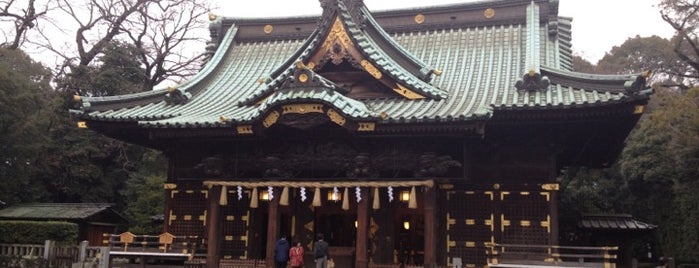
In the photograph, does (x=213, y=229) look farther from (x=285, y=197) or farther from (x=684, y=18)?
(x=684, y=18)

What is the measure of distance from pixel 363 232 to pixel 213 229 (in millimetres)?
4203

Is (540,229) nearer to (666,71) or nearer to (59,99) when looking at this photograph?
(59,99)

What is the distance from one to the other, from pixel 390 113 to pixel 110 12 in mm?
32601

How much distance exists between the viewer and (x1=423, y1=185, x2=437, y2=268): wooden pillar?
46.8 feet

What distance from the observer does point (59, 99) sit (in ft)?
112

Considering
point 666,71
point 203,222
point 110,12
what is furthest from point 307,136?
point 666,71

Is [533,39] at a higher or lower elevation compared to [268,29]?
lower

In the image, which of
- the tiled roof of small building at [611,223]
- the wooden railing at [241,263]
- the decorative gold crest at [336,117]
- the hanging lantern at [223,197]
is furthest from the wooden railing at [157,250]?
the tiled roof of small building at [611,223]

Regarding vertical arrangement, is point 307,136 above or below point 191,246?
above

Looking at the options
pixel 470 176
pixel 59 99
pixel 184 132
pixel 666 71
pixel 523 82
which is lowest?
pixel 470 176

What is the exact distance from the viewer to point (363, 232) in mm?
14680

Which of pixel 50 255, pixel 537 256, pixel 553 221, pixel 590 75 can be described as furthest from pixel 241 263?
pixel 590 75

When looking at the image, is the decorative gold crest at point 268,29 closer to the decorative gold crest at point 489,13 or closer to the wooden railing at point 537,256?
the decorative gold crest at point 489,13

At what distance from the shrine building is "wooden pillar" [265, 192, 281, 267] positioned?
0.03m
